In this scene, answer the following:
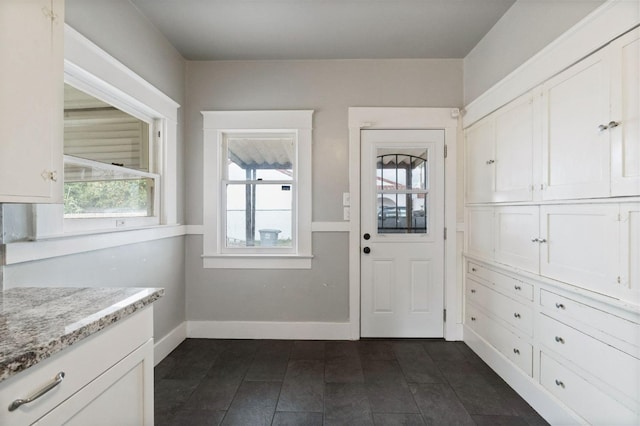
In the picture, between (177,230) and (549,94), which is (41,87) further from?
(549,94)

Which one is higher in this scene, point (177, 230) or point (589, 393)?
point (177, 230)

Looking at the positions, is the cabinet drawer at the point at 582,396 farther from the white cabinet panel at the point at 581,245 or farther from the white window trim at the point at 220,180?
the white window trim at the point at 220,180

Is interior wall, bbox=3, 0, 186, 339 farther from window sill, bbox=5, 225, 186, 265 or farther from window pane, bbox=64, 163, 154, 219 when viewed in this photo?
window pane, bbox=64, 163, 154, 219

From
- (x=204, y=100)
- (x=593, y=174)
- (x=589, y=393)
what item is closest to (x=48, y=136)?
(x=204, y=100)

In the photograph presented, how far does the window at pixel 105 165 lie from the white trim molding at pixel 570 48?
2746 millimetres

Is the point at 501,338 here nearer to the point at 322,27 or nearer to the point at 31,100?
the point at 322,27

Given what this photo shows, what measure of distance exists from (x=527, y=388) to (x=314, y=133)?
2528 mm

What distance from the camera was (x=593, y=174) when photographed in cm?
147

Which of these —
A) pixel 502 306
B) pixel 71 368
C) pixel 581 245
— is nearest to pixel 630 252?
pixel 581 245

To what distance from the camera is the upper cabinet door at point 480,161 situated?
95.0 inches

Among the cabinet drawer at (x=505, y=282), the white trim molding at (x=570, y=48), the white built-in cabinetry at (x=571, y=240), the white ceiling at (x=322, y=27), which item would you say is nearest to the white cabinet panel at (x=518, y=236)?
the white built-in cabinetry at (x=571, y=240)

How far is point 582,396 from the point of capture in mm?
1534

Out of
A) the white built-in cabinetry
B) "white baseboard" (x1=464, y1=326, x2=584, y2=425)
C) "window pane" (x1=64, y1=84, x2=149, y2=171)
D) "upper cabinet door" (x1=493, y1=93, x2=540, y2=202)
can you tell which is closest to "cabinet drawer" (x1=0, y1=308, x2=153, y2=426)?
"window pane" (x1=64, y1=84, x2=149, y2=171)

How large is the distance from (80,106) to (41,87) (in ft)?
2.39
